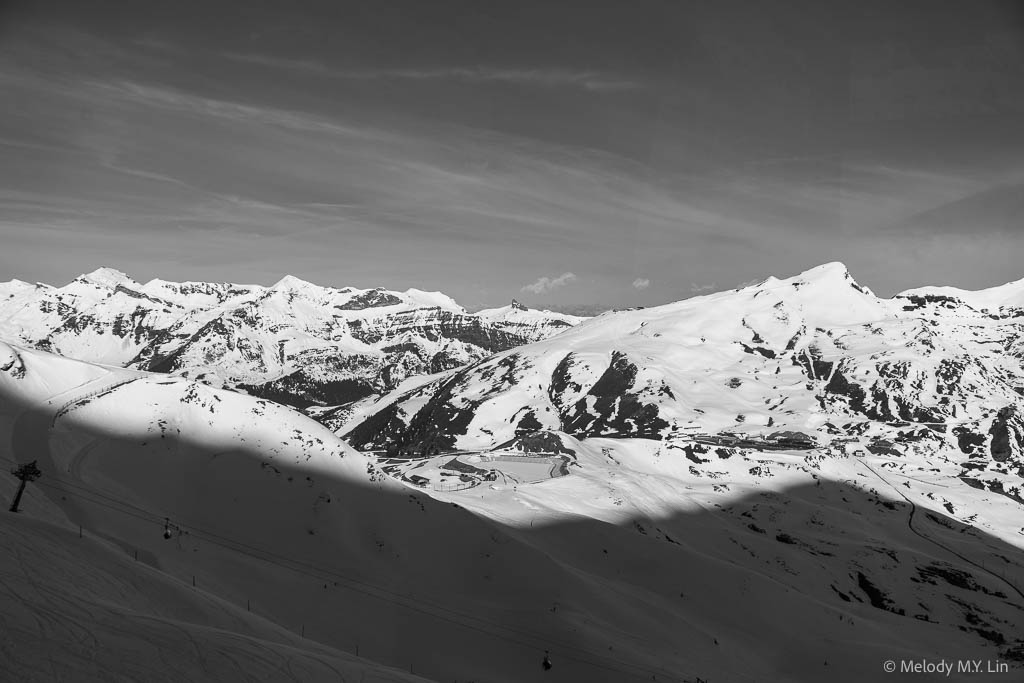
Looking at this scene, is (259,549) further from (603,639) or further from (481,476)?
(481,476)

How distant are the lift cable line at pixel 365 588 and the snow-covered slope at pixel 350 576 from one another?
21 cm

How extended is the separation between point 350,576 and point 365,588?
6.03 ft

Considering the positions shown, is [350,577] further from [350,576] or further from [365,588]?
[365,588]

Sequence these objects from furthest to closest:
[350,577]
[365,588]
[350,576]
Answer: [350,576], [350,577], [365,588]

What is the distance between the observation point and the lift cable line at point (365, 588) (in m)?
46.2

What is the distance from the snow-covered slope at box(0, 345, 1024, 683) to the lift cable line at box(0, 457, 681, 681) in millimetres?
212

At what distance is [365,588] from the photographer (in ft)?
162

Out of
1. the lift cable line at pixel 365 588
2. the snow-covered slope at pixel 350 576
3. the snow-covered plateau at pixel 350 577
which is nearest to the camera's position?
the snow-covered plateau at pixel 350 577

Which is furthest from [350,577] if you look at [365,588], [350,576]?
[365,588]

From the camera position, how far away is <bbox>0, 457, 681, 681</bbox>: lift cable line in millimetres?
46250

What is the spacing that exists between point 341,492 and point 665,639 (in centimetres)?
2919

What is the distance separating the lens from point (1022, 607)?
98.8 m

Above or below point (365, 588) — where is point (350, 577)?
above

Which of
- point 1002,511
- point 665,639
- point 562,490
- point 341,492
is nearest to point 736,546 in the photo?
point 562,490
